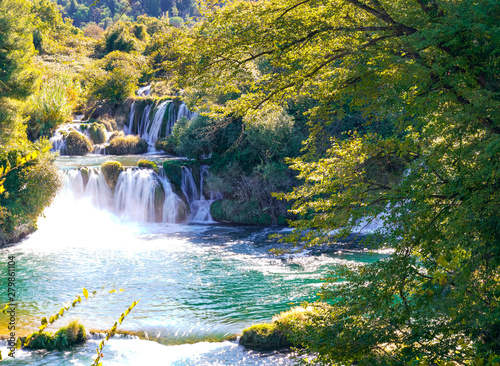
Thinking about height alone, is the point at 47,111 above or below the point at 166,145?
above

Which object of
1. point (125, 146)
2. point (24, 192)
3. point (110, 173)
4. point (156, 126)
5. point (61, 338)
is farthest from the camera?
point (156, 126)

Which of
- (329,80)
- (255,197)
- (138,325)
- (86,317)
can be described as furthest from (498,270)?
(255,197)

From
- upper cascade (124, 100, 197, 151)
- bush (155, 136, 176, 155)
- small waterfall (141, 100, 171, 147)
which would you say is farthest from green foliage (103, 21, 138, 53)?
bush (155, 136, 176, 155)

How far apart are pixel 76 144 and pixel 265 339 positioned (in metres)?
21.5

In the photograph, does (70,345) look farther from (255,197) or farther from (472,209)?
(255,197)

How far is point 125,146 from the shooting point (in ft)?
89.8

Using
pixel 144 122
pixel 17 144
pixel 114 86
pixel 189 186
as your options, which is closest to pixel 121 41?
pixel 114 86

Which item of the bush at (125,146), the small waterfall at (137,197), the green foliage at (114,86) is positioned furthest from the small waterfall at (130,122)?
the small waterfall at (137,197)

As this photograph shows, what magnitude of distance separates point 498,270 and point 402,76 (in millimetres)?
2704

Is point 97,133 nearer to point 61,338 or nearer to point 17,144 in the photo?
point 17,144

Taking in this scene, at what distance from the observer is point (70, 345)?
9.12m

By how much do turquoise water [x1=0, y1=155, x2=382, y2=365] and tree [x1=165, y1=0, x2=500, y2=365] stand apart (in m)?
0.95

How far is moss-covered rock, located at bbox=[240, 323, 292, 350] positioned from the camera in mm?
8969

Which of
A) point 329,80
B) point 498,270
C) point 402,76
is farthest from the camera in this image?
point 329,80
